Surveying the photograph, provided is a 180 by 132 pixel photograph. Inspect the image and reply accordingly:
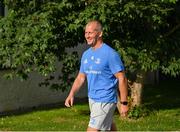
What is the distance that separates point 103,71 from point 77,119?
17.0 ft

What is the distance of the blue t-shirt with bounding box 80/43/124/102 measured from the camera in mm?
6758

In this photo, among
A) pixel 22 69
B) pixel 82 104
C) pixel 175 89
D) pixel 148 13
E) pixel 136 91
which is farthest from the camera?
pixel 175 89

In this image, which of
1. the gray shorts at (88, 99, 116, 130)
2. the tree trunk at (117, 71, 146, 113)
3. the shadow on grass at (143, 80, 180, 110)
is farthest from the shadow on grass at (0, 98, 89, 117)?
the gray shorts at (88, 99, 116, 130)

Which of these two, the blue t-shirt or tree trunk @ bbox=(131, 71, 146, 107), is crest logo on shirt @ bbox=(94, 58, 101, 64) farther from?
tree trunk @ bbox=(131, 71, 146, 107)

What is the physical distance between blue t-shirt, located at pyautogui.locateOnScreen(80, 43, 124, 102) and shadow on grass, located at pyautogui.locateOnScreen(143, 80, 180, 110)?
6907mm

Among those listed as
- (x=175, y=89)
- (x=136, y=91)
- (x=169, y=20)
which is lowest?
(x=175, y=89)

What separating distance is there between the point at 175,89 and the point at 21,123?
29.4 ft

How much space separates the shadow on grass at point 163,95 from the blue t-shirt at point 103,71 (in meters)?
6.91

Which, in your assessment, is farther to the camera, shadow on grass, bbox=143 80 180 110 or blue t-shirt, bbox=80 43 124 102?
shadow on grass, bbox=143 80 180 110

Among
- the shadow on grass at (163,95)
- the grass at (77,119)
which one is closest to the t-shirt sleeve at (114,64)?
the grass at (77,119)

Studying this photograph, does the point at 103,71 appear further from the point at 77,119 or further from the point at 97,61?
the point at 77,119

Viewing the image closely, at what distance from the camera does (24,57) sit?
1026cm

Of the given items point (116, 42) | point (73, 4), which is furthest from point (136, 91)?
point (73, 4)

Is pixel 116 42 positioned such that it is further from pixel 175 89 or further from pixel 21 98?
pixel 175 89
